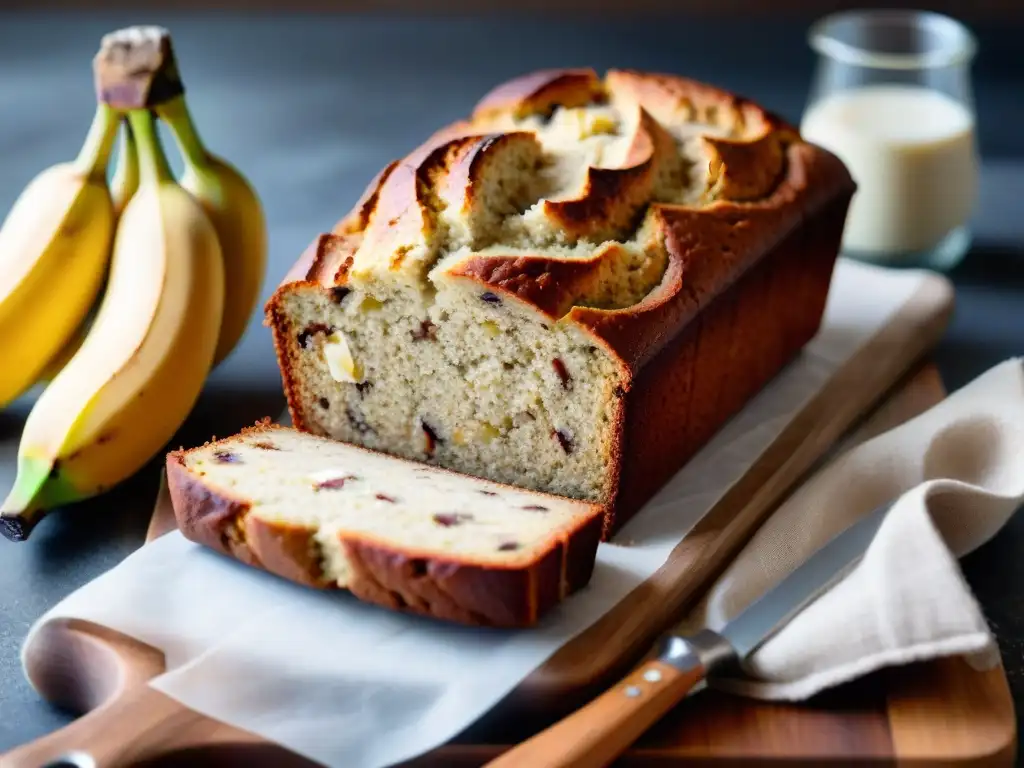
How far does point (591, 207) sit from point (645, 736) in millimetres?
1137

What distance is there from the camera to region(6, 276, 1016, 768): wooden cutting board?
2205 mm

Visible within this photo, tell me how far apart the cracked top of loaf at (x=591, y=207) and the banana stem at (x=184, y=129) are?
514mm

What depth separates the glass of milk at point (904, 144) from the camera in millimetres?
3969

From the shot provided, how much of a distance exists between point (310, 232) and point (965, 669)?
263cm

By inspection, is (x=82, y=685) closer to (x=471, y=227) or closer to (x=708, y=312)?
(x=471, y=227)

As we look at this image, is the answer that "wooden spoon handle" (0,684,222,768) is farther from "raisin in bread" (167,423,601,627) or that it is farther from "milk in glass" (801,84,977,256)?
"milk in glass" (801,84,977,256)

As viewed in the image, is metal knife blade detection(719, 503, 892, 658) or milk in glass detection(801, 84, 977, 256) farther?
milk in glass detection(801, 84, 977, 256)

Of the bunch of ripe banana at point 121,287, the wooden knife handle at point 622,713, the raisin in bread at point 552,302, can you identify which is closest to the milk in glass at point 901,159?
the raisin in bread at point 552,302

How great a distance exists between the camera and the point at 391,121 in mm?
5176

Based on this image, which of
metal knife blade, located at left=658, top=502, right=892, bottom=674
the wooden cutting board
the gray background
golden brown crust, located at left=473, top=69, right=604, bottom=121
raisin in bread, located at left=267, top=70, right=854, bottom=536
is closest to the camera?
the wooden cutting board

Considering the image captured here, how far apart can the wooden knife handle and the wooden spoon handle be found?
1.75 feet

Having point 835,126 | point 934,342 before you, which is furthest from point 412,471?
point 835,126

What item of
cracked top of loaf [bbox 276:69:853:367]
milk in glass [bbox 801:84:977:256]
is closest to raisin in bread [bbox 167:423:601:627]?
cracked top of loaf [bbox 276:69:853:367]

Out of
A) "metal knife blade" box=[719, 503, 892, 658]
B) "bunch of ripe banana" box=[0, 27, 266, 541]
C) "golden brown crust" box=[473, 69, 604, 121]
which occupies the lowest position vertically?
"metal knife blade" box=[719, 503, 892, 658]
